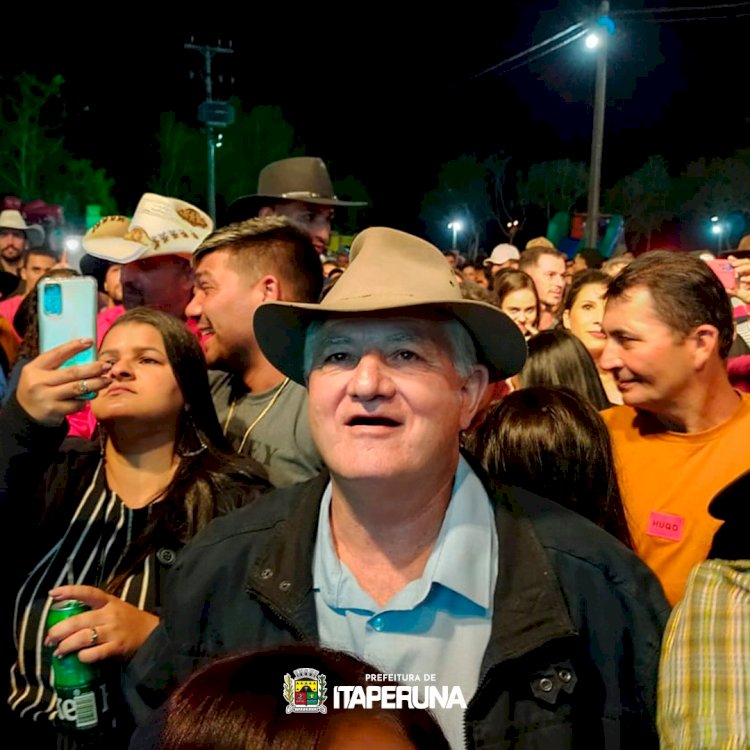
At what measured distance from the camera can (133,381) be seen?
2771 mm

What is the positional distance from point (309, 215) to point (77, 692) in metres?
3.59

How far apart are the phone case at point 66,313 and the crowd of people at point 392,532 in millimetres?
116

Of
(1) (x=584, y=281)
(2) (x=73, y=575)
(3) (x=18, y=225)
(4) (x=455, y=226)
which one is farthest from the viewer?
(4) (x=455, y=226)

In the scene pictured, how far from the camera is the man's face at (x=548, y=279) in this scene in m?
7.65

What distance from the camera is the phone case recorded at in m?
2.38

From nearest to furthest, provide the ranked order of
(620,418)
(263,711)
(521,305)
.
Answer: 1. (263,711)
2. (620,418)
3. (521,305)

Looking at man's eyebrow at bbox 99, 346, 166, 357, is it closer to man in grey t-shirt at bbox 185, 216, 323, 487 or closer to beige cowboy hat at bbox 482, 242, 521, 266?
man in grey t-shirt at bbox 185, 216, 323, 487

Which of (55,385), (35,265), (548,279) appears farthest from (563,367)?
(35,265)

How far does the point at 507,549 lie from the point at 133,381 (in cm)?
150

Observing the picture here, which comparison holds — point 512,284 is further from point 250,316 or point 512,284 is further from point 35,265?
point 35,265

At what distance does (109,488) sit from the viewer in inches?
106

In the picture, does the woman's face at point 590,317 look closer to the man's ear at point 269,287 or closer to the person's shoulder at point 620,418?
the person's shoulder at point 620,418

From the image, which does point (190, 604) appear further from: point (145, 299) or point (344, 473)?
point (145, 299)

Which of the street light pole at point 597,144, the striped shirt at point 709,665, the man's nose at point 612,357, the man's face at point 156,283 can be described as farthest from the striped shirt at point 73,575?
the street light pole at point 597,144
